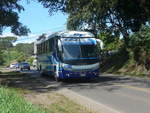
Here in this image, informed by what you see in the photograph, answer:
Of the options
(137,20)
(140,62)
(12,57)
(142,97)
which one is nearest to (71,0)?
(140,62)

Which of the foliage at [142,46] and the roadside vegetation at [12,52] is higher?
the roadside vegetation at [12,52]

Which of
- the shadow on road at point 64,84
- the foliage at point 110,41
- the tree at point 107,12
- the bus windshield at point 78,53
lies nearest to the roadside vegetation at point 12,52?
the foliage at point 110,41

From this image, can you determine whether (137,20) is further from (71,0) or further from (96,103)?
(96,103)

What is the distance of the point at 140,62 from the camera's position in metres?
33.7

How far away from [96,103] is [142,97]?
7.55 feet

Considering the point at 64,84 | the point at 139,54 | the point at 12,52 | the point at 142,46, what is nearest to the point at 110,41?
the point at 142,46

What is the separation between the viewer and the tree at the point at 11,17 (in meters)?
29.5

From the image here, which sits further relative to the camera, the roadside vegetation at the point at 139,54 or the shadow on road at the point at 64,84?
the roadside vegetation at the point at 139,54

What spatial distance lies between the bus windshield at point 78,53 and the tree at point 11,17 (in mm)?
7408

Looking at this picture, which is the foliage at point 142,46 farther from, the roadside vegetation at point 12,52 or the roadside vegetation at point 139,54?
the roadside vegetation at point 12,52

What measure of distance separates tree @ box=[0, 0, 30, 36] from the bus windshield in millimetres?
7408

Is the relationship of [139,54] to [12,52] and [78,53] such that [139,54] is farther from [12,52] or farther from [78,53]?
[12,52]

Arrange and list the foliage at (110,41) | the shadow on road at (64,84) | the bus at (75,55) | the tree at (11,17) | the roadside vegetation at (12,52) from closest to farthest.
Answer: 1. the shadow on road at (64,84)
2. the bus at (75,55)
3. the tree at (11,17)
4. the foliage at (110,41)
5. the roadside vegetation at (12,52)

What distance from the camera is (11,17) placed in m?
32.2
